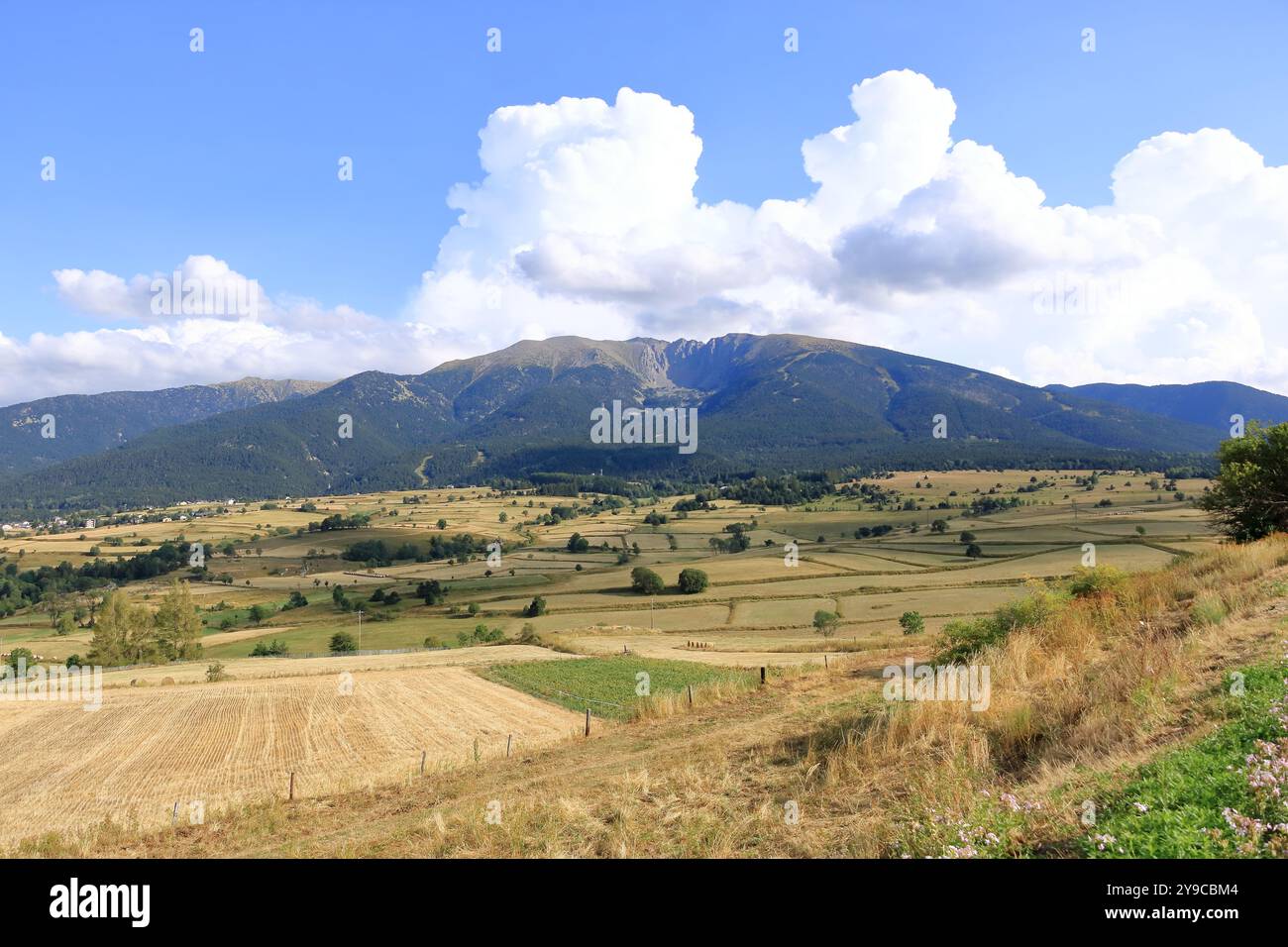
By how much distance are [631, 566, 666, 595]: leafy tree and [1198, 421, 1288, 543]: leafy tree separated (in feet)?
189

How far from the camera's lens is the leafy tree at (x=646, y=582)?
81.2 meters

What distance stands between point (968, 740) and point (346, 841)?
10.0 m

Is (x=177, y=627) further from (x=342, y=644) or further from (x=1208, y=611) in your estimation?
(x=1208, y=611)

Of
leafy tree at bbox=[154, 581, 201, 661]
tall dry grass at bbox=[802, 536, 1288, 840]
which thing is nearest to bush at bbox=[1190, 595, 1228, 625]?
tall dry grass at bbox=[802, 536, 1288, 840]

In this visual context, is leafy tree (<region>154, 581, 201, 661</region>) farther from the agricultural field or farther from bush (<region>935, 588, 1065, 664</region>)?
bush (<region>935, 588, 1065, 664</region>)

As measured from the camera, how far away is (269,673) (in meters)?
46.6

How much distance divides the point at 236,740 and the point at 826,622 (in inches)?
1719

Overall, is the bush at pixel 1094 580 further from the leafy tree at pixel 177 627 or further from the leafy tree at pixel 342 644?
the leafy tree at pixel 177 627

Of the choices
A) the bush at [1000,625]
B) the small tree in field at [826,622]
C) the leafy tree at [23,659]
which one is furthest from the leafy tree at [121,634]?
the bush at [1000,625]

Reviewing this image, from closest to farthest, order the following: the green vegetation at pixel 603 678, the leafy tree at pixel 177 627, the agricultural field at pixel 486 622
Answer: the agricultural field at pixel 486 622
the green vegetation at pixel 603 678
the leafy tree at pixel 177 627

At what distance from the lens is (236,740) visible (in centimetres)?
2983

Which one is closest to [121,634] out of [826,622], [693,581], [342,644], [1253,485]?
[342,644]

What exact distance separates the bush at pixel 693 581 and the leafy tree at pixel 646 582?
2.78m

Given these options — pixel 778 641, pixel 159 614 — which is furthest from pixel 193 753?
pixel 159 614
